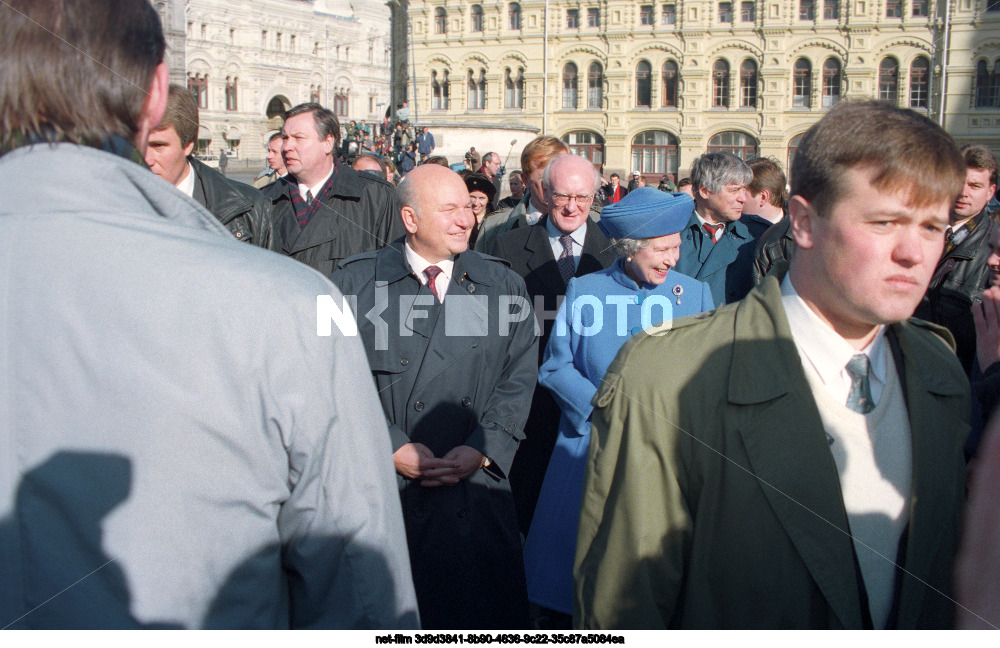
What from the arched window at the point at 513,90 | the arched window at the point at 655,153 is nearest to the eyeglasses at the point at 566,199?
the arched window at the point at 655,153

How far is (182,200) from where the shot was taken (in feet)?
4.51

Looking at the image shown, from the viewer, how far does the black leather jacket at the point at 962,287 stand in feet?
13.9

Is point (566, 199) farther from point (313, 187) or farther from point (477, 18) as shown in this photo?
point (477, 18)

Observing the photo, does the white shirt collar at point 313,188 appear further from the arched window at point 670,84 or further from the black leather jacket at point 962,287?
the arched window at point 670,84

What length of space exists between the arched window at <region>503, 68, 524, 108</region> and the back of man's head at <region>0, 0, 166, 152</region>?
46.2 m

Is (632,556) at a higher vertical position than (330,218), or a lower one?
lower

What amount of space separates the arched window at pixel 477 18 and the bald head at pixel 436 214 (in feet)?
149

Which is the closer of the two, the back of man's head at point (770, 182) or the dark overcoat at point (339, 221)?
the dark overcoat at point (339, 221)

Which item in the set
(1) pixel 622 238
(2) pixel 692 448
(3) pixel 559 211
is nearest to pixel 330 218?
(3) pixel 559 211

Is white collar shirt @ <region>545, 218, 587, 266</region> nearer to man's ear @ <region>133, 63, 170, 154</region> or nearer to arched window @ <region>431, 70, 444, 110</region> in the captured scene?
man's ear @ <region>133, 63, 170, 154</region>

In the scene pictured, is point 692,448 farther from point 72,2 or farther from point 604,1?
point 604,1

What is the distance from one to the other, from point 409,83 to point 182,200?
48.7 m

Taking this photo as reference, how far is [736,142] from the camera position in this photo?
43.5m

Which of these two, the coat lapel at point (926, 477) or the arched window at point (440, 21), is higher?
the arched window at point (440, 21)
